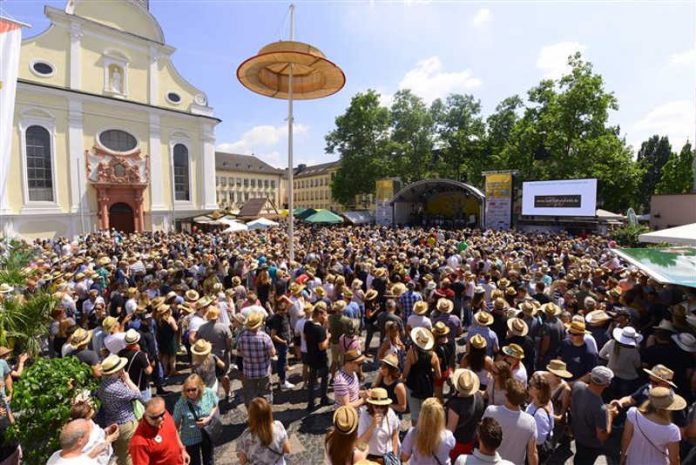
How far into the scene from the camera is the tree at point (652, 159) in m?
47.8

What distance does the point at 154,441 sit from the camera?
2.92 m

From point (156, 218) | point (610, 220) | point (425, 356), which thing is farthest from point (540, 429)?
point (156, 218)

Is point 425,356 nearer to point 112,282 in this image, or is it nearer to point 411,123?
point 112,282

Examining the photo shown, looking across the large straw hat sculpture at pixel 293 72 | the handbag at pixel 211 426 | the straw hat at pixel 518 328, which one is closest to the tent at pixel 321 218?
the large straw hat sculpture at pixel 293 72

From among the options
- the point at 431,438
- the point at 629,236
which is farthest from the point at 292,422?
the point at 629,236

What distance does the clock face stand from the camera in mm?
26312

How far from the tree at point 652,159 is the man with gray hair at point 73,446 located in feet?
198

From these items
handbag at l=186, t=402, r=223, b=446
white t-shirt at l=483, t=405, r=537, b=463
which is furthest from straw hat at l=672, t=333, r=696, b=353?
handbag at l=186, t=402, r=223, b=446

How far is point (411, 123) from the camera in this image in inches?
1602

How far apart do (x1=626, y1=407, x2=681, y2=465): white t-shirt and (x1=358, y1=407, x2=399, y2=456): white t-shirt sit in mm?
2044

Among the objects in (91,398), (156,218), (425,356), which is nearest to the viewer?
(91,398)

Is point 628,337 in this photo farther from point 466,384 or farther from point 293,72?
point 293,72

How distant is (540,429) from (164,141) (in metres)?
32.0

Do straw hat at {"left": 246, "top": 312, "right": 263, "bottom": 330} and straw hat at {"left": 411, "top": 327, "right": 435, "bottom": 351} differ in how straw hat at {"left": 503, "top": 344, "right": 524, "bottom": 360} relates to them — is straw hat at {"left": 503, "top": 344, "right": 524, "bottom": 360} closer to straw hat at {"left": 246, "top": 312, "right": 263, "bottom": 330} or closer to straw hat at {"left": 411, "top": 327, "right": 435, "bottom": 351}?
straw hat at {"left": 411, "top": 327, "right": 435, "bottom": 351}
